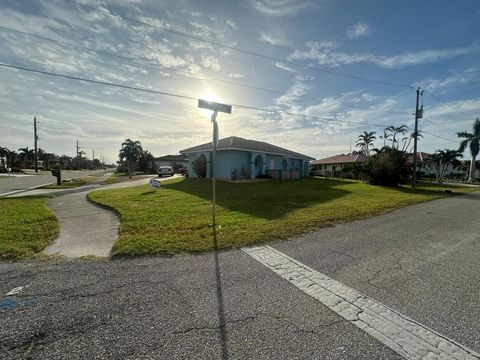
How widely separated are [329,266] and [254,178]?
18672 millimetres

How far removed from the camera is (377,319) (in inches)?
109

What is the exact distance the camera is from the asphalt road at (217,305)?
2.28 meters

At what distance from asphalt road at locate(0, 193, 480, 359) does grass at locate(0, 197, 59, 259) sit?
722 millimetres

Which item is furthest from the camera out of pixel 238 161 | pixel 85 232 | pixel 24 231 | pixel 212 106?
pixel 238 161

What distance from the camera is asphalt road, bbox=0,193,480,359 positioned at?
228cm

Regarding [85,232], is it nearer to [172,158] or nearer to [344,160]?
[344,160]

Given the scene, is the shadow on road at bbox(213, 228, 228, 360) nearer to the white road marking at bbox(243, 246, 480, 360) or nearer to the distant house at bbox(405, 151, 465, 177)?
the white road marking at bbox(243, 246, 480, 360)

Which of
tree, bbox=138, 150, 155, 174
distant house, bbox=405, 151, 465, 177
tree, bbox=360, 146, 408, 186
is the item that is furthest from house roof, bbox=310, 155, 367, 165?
tree, bbox=138, 150, 155, 174

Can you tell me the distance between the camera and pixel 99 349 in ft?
7.32

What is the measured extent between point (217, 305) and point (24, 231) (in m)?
6.12

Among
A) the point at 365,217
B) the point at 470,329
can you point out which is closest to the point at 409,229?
the point at 365,217

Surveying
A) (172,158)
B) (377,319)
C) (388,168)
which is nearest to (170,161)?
(172,158)

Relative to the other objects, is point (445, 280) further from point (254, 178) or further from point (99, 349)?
point (254, 178)

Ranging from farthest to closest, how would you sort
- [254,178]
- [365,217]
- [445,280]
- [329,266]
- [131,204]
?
[254,178], [131,204], [365,217], [329,266], [445,280]
